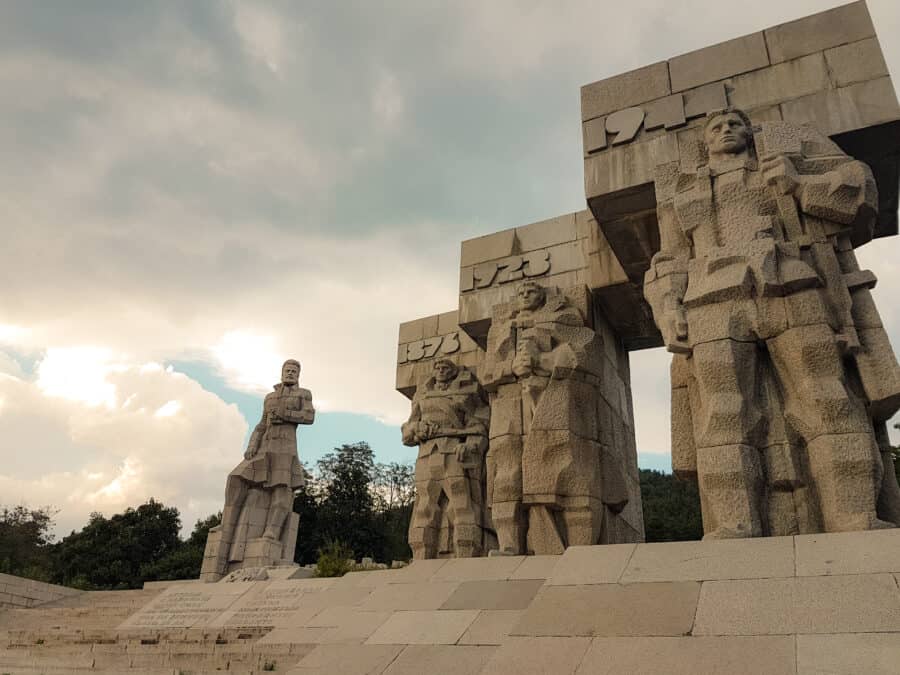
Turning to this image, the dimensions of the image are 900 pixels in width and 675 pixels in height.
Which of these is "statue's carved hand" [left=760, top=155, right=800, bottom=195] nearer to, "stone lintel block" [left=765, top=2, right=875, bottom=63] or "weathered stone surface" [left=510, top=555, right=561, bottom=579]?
"stone lintel block" [left=765, top=2, right=875, bottom=63]

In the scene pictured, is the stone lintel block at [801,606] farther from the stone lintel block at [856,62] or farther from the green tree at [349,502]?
the green tree at [349,502]

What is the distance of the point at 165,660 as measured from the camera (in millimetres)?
6539

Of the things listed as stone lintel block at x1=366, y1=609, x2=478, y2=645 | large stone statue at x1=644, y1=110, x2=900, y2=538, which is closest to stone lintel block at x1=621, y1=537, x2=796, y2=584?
large stone statue at x1=644, y1=110, x2=900, y2=538

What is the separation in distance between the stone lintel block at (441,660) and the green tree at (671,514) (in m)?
20.4

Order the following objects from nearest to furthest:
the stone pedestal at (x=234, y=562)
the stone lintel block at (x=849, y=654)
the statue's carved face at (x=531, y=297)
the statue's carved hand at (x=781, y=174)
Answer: the stone lintel block at (x=849, y=654) < the statue's carved hand at (x=781, y=174) < the statue's carved face at (x=531, y=297) < the stone pedestal at (x=234, y=562)

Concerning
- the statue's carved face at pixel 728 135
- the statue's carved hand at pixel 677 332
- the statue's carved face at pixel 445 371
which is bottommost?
the statue's carved hand at pixel 677 332

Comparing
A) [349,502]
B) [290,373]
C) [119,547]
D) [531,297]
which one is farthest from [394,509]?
[531,297]

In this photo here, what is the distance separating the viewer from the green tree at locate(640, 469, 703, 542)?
83.8ft

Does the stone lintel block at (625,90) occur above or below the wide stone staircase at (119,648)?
above

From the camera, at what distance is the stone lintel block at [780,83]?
6.30 meters

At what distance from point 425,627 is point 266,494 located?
10439 mm

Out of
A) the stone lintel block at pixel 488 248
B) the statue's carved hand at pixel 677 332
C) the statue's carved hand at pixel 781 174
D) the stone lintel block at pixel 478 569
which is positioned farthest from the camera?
the stone lintel block at pixel 488 248

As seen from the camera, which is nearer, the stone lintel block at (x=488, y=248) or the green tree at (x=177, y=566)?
the stone lintel block at (x=488, y=248)

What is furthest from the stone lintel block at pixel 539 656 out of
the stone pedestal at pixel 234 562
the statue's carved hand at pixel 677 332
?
the stone pedestal at pixel 234 562
